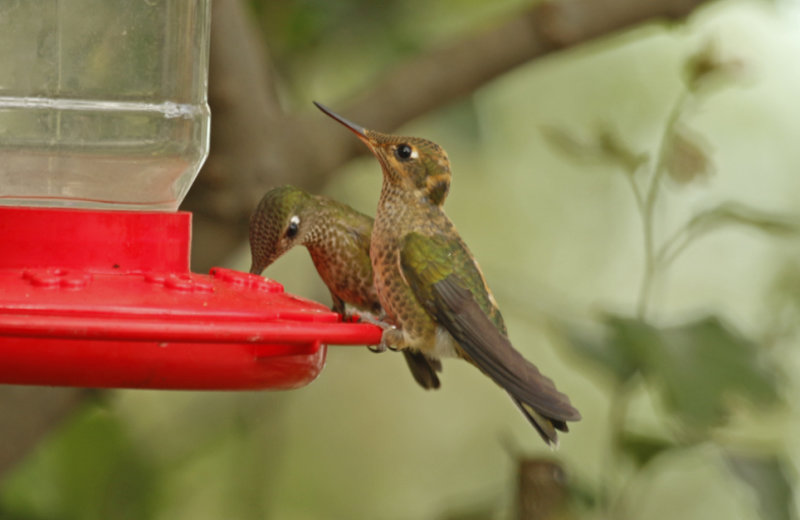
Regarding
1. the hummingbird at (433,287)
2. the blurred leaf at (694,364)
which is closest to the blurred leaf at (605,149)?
the blurred leaf at (694,364)

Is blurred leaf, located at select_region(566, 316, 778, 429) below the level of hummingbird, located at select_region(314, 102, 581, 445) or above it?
below

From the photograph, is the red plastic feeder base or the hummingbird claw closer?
the red plastic feeder base

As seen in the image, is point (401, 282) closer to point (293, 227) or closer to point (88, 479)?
point (293, 227)

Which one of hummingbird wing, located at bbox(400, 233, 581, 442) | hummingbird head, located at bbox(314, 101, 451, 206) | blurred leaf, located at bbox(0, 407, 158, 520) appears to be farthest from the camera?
blurred leaf, located at bbox(0, 407, 158, 520)

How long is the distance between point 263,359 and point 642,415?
395cm

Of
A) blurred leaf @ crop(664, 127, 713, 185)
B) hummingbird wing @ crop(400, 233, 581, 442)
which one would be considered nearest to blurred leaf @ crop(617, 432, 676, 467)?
blurred leaf @ crop(664, 127, 713, 185)

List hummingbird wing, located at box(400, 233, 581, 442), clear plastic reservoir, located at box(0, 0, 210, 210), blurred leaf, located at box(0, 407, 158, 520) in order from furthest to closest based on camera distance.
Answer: blurred leaf, located at box(0, 407, 158, 520)
clear plastic reservoir, located at box(0, 0, 210, 210)
hummingbird wing, located at box(400, 233, 581, 442)

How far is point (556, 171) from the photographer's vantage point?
5328mm

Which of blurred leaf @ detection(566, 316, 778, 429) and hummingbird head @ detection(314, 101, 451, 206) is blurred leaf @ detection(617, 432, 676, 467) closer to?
blurred leaf @ detection(566, 316, 778, 429)

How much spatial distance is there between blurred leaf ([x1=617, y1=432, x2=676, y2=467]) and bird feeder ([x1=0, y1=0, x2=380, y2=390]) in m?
1.36

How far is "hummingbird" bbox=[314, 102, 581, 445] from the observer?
1785 mm

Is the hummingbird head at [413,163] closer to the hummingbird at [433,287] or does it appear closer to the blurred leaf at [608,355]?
the hummingbird at [433,287]

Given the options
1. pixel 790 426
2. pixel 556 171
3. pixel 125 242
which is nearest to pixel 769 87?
pixel 556 171

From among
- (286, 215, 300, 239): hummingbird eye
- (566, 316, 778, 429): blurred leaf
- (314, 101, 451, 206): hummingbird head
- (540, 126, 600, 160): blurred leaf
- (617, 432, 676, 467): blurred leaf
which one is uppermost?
(314, 101, 451, 206): hummingbird head
